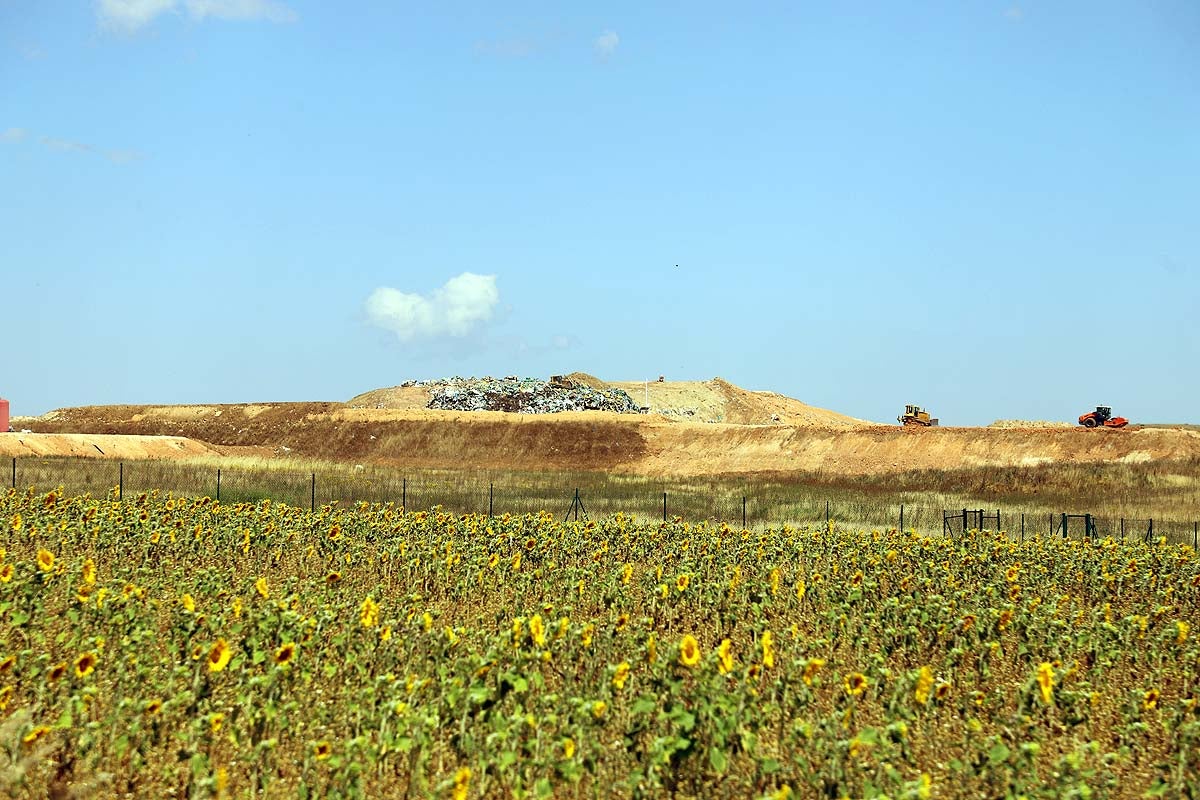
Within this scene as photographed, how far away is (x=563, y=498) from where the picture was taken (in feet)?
128

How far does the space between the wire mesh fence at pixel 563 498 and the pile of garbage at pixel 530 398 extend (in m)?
45.1

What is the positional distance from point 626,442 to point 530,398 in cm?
2420

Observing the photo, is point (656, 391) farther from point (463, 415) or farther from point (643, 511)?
point (643, 511)

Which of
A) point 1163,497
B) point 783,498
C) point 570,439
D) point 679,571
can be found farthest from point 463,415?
point 679,571

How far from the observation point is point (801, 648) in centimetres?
1148

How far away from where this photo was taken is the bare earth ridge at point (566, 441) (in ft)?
191

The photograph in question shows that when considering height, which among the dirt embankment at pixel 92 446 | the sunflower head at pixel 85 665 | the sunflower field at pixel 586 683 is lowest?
the sunflower field at pixel 586 683

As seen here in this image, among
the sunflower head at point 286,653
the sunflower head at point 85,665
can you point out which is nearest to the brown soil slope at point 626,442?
the sunflower head at point 286,653

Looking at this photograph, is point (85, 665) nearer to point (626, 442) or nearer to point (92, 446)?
point (92, 446)

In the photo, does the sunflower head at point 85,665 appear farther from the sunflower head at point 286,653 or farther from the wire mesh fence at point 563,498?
the wire mesh fence at point 563,498

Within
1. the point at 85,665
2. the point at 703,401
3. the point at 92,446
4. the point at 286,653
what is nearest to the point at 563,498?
the point at 286,653

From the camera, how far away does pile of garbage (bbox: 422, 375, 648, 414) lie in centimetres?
9281

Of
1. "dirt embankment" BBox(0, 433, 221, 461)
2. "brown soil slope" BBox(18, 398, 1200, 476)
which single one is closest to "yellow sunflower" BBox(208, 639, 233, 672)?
"brown soil slope" BBox(18, 398, 1200, 476)

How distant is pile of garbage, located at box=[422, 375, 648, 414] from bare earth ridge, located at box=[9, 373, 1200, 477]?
42.9 ft
